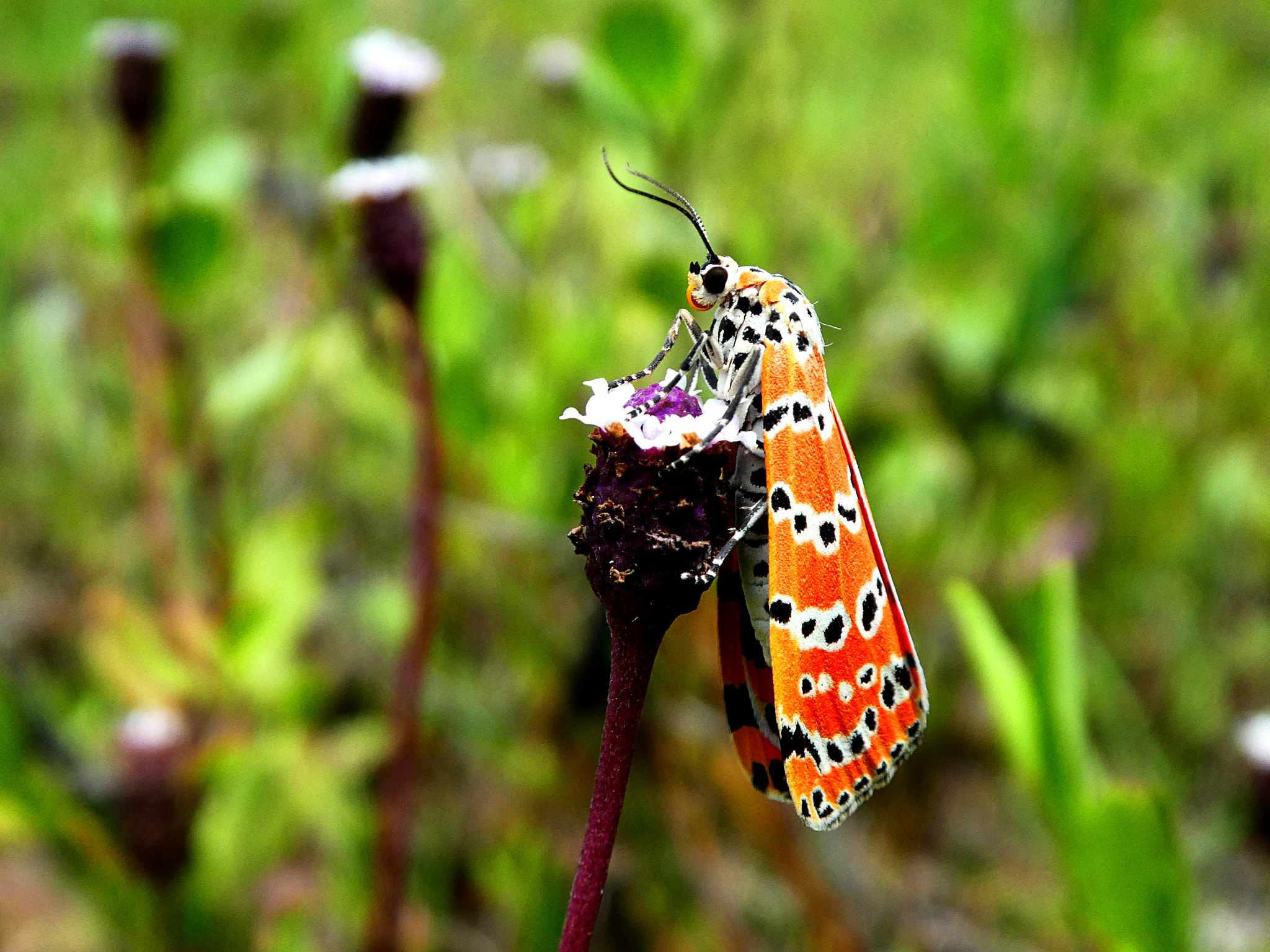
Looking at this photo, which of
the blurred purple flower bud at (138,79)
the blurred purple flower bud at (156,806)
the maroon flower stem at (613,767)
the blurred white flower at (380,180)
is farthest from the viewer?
the blurred purple flower bud at (138,79)

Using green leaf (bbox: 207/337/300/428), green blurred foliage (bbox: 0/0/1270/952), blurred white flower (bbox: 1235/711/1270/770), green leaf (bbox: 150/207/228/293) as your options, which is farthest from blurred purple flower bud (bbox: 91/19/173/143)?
blurred white flower (bbox: 1235/711/1270/770)

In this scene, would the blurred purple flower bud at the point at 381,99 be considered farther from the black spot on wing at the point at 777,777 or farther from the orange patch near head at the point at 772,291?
the black spot on wing at the point at 777,777

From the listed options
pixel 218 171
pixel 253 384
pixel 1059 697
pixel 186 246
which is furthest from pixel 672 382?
pixel 218 171

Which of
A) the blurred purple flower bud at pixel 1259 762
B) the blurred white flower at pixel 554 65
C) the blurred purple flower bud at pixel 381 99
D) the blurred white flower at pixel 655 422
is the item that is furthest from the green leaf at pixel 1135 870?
the blurred white flower at pixel 554 65

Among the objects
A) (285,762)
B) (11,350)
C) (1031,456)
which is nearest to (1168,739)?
(1031,456)

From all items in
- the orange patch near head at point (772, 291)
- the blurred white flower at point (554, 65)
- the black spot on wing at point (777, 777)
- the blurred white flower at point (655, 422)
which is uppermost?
the orange patch near head at point (772, 291)

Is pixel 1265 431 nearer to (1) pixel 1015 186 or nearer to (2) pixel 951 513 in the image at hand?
(2) pixel 951 513

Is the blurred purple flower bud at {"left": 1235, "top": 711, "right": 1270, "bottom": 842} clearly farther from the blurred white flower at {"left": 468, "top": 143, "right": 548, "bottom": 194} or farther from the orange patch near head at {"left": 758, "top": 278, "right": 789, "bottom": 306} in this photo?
the blurred white flower at {"left": 468, "top": 143, "right": 548, "bottom": 194}
